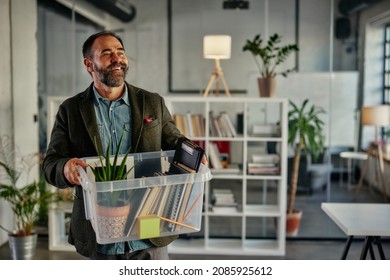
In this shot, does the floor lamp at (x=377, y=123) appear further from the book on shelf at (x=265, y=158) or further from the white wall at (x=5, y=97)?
the white wall at (x=5, y=97)

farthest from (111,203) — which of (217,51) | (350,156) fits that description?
(350,156)

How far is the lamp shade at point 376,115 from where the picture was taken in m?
4.25

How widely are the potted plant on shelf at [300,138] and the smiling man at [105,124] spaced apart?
2490 mm

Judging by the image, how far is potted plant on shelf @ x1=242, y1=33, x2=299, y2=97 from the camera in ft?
14.6

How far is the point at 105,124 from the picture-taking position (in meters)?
2.21

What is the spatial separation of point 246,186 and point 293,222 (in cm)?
50

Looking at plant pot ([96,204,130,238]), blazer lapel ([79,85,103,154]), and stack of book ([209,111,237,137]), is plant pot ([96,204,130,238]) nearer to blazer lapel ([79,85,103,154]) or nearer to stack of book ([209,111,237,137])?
blazer lapel ([79,85,103,154])

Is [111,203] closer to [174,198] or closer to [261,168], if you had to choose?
[174,198]

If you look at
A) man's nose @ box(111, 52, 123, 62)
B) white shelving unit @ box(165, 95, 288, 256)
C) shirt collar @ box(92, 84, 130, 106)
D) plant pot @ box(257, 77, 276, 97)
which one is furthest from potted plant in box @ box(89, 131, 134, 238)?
plant pot @ box(257, 77, 276, 97)

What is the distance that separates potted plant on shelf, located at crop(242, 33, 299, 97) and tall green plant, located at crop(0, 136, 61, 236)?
1.79 metres
